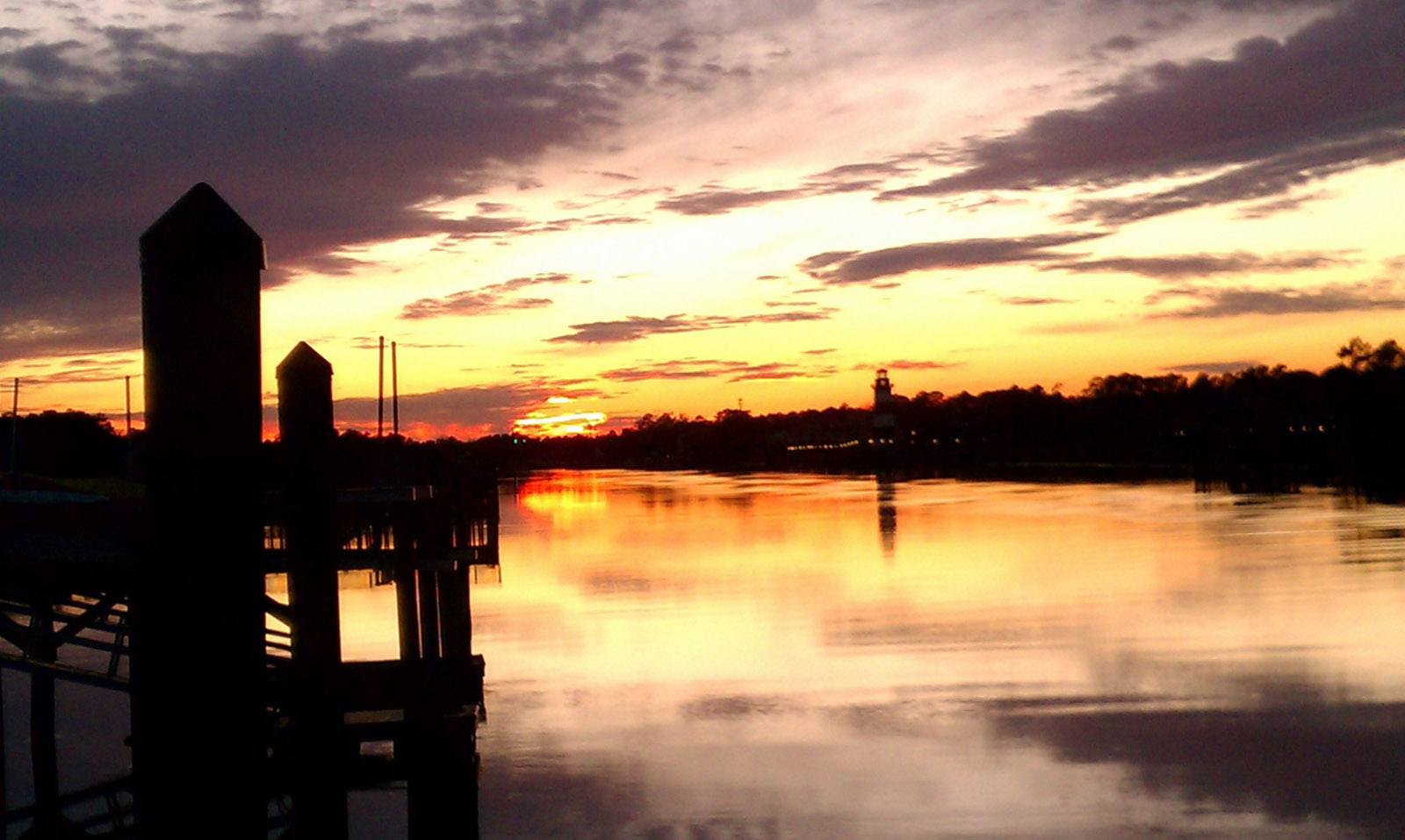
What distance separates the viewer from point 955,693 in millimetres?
20156

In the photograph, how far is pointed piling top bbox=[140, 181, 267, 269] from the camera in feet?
13.1

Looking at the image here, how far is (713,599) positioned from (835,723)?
15092 millimetres

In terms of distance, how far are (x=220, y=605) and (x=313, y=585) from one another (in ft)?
19.5

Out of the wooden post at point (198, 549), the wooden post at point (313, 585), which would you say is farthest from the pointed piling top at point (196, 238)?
the wooden post at point (313, 585)

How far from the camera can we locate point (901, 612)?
30250 mm

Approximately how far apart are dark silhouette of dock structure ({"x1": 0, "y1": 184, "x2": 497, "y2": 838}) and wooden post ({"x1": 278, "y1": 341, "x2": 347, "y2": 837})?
0.01 metres

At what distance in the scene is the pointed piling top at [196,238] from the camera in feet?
13.1

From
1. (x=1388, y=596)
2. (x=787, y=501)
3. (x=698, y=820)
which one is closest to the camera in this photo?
(x=698, y=820)

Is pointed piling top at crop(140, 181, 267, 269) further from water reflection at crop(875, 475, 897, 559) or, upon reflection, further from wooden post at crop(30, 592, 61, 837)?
water reflection at crop(875, 475, 897, 559)

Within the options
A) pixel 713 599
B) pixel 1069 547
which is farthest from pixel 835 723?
pixel 1069 547

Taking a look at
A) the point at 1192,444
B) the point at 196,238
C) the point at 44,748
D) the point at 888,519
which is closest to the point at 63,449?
the point at 44,748

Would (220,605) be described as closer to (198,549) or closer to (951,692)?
(198,549)

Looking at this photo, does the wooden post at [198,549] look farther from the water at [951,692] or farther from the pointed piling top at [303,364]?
the water at [951,692]

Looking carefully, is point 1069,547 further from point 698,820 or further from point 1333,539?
point 698,820
